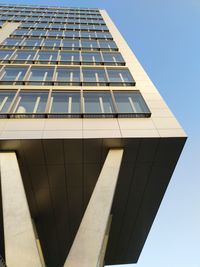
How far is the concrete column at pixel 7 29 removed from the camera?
23.4 m

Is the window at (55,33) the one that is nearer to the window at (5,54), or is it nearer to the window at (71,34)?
the window at (71,34)

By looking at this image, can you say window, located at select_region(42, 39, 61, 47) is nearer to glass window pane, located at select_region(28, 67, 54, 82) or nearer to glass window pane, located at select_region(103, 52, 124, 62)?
glass window pane, located at select_region(103, 52, 124, 62)

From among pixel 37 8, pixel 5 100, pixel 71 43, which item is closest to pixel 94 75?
pixel 5 100

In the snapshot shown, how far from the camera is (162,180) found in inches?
480

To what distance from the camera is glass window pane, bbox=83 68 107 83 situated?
15.2 m

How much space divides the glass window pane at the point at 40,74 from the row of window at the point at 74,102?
1.83m

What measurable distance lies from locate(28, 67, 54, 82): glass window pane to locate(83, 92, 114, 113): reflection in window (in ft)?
10.1

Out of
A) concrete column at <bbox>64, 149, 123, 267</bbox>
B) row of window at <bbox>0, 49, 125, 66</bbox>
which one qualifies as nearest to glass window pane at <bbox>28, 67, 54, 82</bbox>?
row of window at <bbox>0, 49, 125, 66</bbox>

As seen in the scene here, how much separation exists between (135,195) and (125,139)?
3647mm

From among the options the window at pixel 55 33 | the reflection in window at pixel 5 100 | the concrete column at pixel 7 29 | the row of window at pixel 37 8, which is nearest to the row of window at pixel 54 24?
the concrete column at pixel 7 29

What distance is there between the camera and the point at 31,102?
1272cm

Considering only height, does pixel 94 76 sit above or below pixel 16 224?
above

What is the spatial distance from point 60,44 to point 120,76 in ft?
29.0

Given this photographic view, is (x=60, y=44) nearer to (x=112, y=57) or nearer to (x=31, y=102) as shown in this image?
(x=112, y=57)
